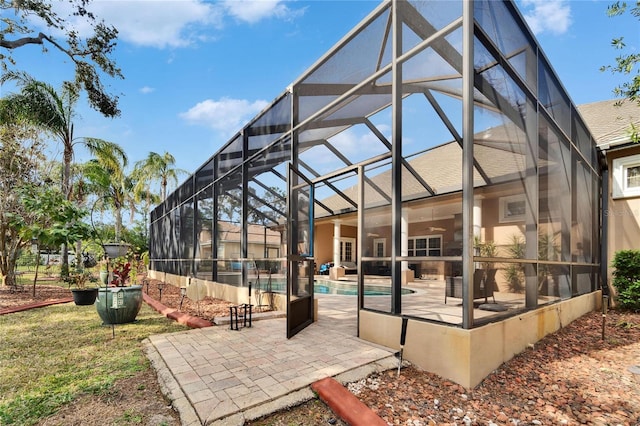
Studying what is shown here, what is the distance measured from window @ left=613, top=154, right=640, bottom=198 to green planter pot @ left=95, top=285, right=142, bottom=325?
1213cm

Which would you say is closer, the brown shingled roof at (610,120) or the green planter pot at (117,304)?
the green planter pot at (117,304)

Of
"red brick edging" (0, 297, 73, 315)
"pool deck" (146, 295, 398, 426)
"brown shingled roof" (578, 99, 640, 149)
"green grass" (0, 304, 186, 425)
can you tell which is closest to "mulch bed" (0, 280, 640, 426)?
"pool deck" (146, 295, 398, 426)

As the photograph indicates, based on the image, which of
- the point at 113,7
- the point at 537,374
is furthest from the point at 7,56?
the point at 537,374

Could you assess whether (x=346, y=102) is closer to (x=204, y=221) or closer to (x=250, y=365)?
(x=250, y=365)

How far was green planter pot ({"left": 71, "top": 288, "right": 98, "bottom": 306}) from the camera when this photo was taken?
833 centimetres

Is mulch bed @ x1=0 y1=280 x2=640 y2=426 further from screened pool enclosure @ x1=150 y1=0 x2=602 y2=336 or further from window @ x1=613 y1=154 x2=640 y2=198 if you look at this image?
window @ x1=613 y1=154 x2=640 y2=198

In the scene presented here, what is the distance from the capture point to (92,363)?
12.7ft

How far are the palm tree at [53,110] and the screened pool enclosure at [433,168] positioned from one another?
6.95m

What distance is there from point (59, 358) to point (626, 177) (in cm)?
1271

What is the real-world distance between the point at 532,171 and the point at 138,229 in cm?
2977

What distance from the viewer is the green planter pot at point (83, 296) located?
833 centimetres

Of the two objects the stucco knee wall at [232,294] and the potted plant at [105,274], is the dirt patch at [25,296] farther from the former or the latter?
the stucco knee wall at [232,294]

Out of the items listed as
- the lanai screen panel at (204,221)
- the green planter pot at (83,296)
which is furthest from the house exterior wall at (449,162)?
the green planter pot at (83,296)

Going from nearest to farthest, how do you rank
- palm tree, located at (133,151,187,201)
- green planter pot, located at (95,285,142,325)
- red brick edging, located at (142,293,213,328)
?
red brick edging, located at (142,293,213,328), green planter pot, located at (95,285,142,325), palm tree, located at (133,151,187,201)
